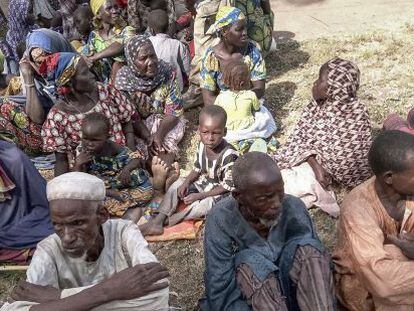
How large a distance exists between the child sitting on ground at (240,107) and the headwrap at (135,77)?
58 centimetres

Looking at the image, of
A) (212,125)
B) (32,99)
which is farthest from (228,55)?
(32,99)

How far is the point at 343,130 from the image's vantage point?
411 cm

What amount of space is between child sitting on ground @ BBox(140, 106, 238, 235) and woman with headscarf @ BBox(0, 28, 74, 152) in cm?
135

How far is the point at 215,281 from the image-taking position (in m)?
2.69

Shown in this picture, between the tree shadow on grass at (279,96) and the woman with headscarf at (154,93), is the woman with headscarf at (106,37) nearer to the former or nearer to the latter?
the woman with headscarf at (154,93)

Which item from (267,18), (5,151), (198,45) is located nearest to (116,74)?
(198,45)

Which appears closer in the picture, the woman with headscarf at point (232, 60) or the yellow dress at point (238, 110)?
the yellow dress at point (238, 110)

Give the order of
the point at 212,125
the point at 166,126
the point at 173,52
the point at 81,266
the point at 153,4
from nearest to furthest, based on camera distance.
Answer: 1. the point at 81,266
2. the point at 212,125
3. the point at 166,126
4. the point at 173,52
5. the point at 153,4

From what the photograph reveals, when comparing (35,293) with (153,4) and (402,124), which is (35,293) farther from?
(153,4)

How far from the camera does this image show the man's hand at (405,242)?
2605 millimetres

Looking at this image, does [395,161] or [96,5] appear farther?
[96,5]

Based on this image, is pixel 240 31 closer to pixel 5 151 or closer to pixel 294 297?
pixel 5 151

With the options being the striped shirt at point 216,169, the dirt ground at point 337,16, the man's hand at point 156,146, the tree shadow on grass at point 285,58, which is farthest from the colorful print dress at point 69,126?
the dirt ground at point 337,16

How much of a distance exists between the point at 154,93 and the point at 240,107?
0.84 meters
